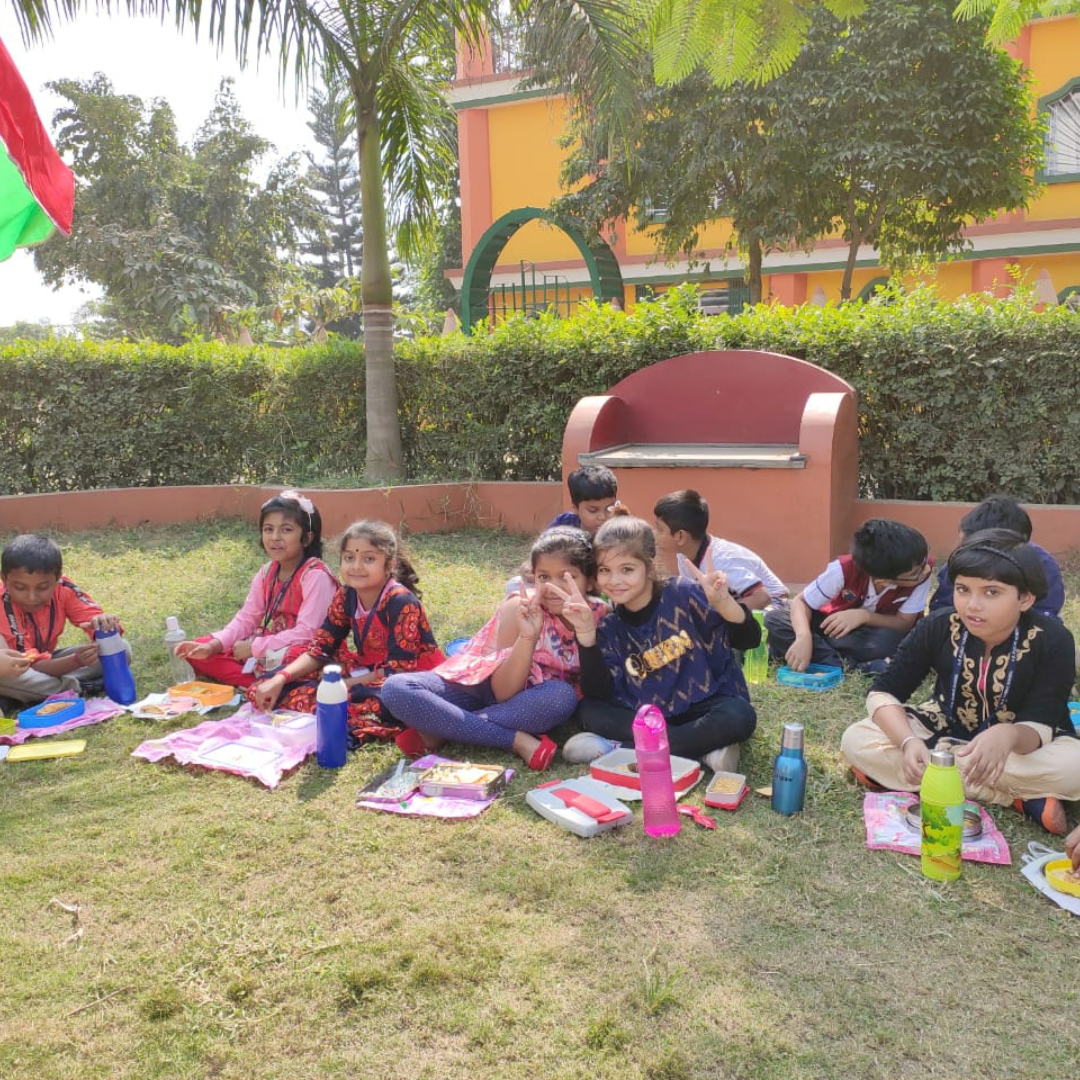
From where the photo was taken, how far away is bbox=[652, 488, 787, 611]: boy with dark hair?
428cm

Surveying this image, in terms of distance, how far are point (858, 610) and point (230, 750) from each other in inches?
111

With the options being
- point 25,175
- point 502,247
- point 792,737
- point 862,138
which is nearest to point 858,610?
point 792,737

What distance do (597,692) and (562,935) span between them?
1.27 meters

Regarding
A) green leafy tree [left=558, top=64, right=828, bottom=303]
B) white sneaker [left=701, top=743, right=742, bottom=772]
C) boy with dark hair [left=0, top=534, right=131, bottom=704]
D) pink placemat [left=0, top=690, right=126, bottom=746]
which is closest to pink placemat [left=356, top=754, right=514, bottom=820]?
white sneaker [left=701, top=743, right=742, bottom=772]

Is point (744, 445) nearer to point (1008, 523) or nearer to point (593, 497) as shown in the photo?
point (593, 497)

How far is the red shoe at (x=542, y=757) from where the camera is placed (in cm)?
352

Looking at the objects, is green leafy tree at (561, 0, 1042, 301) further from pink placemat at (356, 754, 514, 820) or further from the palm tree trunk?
pink placemat at (356, 754, 514, 820)

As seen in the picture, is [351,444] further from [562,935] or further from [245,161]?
[245,161]

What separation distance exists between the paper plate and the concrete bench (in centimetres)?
346

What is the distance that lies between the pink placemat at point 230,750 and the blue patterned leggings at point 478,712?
426 millimetres

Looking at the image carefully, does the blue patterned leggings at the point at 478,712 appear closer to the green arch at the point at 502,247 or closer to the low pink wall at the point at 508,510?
the low pink wall at the point at 508,510

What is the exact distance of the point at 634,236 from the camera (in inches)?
756

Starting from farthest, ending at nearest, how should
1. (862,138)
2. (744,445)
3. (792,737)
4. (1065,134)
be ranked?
1. (1065,134)
2. (862,138)
3. (744,445)
4. (792,737)

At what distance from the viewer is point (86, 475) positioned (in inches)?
368
